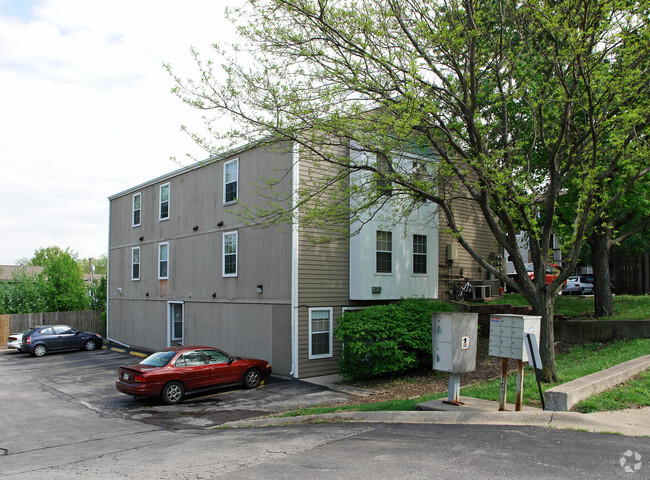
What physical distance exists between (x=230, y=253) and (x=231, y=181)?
2.77m

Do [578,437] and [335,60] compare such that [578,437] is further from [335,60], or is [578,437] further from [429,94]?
[335,60]

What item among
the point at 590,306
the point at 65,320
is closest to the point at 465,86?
the point at 590,306

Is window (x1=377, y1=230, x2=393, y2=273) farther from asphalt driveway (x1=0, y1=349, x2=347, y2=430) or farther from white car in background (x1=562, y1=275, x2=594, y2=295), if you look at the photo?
white car in background (x1=562, y1=275, x2=594, y2=295)

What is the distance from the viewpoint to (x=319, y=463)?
6.38 meters

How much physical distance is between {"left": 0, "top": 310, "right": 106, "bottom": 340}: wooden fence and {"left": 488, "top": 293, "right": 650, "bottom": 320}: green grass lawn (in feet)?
75.6

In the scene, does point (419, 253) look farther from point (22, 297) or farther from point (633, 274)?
point (22, 297)

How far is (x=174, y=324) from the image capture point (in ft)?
76.6

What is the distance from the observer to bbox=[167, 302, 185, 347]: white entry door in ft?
75.8

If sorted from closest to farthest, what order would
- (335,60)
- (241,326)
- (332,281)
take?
(335,60) → (332,281) → (241,326)

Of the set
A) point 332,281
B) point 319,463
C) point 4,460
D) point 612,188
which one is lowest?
point 4,460

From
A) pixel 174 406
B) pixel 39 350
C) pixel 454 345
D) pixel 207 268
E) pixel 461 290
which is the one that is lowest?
pixel 39 350

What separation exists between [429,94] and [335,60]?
86.4 inches

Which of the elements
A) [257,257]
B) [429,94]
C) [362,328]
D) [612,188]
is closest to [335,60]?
[429,94]

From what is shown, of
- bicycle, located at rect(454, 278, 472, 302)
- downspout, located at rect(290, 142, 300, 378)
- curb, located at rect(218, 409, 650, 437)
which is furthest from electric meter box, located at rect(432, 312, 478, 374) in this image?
bicycle, located at rect(454, 278, 472, 302)
